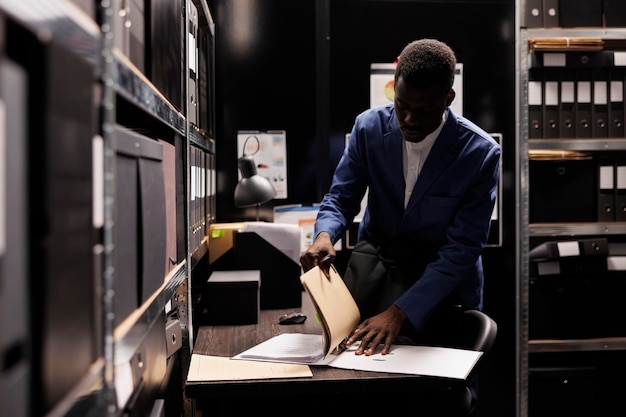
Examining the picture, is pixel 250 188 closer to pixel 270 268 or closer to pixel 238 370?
pixel 270 268

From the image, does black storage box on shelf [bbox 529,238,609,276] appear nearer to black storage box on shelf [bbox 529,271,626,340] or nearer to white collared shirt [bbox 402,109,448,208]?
black storage box on shelf [bbox 529,271,626,340]

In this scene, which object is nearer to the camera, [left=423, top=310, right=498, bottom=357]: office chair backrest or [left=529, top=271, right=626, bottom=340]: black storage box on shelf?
[left=423, top=310, right=498, bottom=357]: office chair backrest

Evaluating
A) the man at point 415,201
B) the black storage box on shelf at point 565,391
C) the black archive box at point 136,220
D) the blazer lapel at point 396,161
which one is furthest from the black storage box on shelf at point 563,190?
the black archive box at point 136,220

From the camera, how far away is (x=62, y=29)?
61cm

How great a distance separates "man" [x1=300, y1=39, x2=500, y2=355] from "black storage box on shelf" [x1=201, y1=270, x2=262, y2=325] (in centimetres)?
33

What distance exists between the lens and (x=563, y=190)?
2943mm

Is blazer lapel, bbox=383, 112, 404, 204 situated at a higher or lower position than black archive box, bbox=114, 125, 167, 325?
higher

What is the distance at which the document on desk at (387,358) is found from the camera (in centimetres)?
142

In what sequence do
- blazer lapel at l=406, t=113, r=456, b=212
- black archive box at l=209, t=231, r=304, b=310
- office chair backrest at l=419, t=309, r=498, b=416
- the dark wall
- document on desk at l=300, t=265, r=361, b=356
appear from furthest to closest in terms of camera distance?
the dark wall < black archive box at l=209, t=231, r=304, b=310 < blazer lapel at l=406, t=113, r=456, b=212 < office chair backrest at l=419, t=309, r=498, b=416 < document on desk at l=300, t=265, r=361, b=356

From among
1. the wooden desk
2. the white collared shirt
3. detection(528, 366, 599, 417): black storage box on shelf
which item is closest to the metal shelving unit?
the wooden desk

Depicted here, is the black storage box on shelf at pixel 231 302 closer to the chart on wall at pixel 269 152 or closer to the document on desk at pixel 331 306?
the document on desk at pixel 331 306

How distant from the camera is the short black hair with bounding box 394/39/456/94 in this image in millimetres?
1711

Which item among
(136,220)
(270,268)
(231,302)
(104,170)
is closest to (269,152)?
(270,268)

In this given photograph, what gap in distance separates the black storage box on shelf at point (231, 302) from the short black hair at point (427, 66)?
2.65 ft
